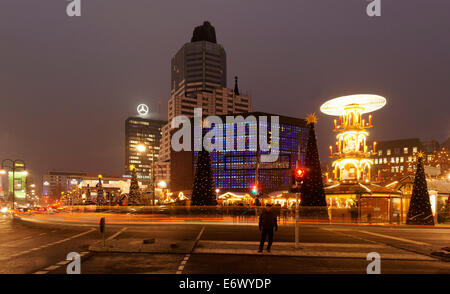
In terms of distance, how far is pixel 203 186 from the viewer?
136 ft

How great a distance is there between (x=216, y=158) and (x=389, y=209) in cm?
11760

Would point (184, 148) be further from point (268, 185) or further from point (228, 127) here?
point (268, 185)

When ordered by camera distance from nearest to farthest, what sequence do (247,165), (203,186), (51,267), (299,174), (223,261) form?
(51,267)
(223,261)
(299,174)
(203,186)
(247,165)

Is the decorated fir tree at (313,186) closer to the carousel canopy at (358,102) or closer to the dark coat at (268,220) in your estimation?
the carousel canopy at (358,102)

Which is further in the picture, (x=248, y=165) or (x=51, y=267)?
(x=248, y=165)

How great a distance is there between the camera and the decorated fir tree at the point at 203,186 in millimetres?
40853

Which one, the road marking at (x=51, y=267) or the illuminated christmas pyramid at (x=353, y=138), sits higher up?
the illuminated christmas pyramid at (x=353, y=138)

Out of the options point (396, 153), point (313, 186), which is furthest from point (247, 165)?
point (313, 186)

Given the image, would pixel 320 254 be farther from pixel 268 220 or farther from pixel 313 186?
pixel 313 186

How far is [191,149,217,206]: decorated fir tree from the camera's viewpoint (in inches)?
1608

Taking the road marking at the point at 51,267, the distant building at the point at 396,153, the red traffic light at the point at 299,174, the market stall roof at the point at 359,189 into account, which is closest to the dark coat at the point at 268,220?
the red traffic light at the point at 299,174

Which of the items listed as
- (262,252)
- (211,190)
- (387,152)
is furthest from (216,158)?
(262,252)

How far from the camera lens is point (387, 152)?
140 metres

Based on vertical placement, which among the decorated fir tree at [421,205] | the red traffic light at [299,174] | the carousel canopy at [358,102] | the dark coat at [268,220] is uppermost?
the carousel canopy at [358,102]
